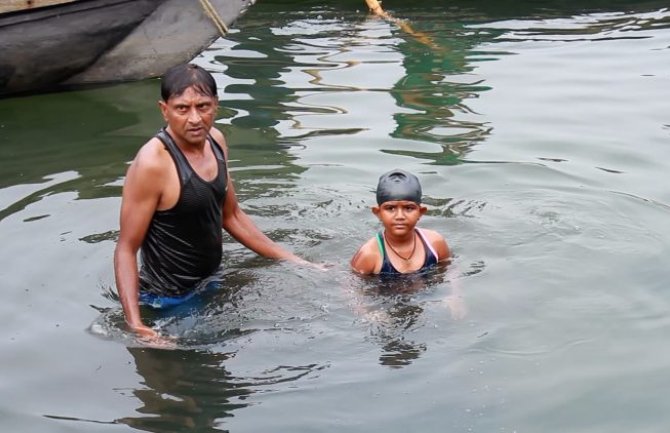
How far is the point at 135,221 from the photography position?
540 cm

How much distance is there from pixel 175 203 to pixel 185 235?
0.26 m

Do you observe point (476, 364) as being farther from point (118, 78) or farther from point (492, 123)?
point (118, 78)

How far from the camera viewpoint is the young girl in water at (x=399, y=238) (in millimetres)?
6008

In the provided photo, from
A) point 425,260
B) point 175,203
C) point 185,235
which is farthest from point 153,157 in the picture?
point 425,260

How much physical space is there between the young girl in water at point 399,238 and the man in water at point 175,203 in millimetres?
877

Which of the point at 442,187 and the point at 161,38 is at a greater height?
the point at 161,38

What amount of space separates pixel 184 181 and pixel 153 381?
1028mm

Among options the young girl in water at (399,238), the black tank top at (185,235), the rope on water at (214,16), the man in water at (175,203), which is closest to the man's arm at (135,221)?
the man in water at (175,203)

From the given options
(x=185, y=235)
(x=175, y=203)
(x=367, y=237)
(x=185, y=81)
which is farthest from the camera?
(x=367, y=237)

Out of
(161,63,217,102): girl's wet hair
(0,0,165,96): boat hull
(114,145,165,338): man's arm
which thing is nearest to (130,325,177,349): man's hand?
(114,145,165,338): man's arm

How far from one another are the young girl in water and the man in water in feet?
2.88

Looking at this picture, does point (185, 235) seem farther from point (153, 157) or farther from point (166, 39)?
point (166, 39)

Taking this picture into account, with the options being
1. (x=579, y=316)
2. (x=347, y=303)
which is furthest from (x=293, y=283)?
(x=579, y=316)

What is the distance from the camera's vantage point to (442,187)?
8.09 m
